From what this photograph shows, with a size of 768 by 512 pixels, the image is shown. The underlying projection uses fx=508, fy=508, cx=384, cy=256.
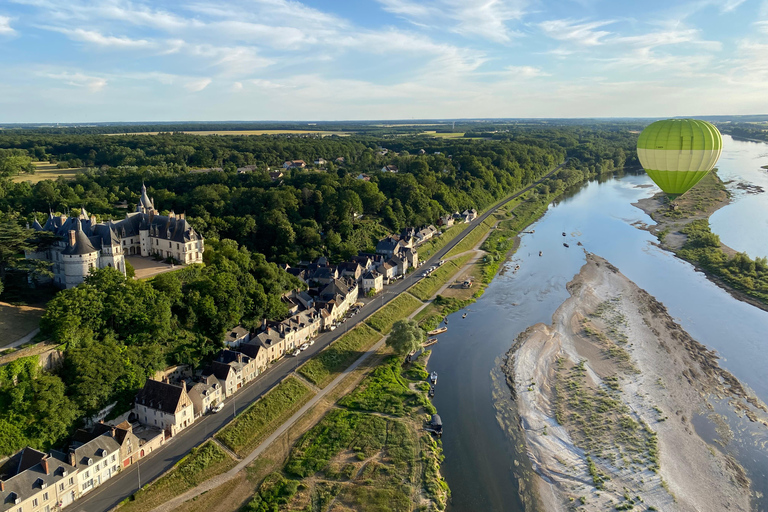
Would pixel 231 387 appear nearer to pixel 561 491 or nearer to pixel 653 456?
pixel 561 491

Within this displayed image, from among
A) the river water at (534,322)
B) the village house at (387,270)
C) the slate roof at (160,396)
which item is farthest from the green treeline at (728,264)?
the slate roof at (160,396)

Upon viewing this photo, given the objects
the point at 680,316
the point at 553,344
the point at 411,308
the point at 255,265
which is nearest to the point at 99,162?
A: the point at 255,265

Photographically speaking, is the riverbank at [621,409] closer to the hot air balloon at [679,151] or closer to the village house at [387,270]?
the hot air balloon at [679,151]

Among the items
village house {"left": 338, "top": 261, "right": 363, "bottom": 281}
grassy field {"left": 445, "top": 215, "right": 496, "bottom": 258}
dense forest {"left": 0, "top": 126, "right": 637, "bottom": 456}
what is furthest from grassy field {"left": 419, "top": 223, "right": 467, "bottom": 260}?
village house {"left": 338, "top": 261, "right": 363, "bottom": 281}

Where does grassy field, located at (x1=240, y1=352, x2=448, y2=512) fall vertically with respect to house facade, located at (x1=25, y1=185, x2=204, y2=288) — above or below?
below

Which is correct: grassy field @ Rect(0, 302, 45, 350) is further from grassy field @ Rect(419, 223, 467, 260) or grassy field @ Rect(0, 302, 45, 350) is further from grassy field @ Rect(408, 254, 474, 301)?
grassy field @ Rect(419, 223, 467, 260)
